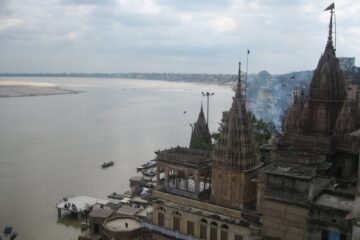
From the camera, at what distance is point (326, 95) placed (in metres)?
25.7

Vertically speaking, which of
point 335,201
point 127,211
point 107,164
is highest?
point 335,201

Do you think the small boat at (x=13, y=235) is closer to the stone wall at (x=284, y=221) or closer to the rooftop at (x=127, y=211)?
the rooftop at (x=127, y=211)

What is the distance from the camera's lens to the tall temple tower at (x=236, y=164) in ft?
71.6

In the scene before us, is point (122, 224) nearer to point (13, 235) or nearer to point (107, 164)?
point (13, 235)

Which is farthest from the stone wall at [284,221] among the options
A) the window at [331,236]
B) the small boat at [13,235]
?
the small boat at [13,235]

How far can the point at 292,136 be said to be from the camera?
86.2 ft

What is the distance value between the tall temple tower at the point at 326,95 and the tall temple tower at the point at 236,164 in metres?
5.73

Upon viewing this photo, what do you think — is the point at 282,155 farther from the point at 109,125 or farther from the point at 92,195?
the point at 109,125

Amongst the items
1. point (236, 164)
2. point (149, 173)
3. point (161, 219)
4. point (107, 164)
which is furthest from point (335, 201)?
point (107, 164)

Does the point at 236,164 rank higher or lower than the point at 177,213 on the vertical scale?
higher

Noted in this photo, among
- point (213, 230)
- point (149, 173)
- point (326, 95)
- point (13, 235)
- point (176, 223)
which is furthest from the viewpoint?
point (149, 173)

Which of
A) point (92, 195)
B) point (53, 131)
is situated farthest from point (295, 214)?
point (53, 131)

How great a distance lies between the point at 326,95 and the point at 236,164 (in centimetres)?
833

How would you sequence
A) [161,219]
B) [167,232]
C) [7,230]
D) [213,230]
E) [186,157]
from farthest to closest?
[7,230], [161,219], [186,157], [167,232], [213,230]
